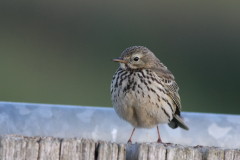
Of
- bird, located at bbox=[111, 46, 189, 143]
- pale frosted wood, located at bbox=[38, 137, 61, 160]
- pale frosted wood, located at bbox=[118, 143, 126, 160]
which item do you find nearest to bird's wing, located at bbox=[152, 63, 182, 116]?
bird, located at bbox=[111, 46, 189, 143]

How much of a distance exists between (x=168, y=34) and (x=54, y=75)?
388 cm

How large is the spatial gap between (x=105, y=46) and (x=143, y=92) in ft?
28.0

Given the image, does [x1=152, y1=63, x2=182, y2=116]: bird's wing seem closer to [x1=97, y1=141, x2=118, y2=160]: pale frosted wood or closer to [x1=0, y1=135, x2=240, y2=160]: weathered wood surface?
[x1=0, y1=135, x2=240, y2=160]: weathered wood surface

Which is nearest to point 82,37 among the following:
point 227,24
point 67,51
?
point 67,51

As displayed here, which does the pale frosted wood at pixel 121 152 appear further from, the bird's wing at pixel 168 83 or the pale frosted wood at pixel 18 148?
the bird's wing at pixel 168 83

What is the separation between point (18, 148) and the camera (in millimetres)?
3627

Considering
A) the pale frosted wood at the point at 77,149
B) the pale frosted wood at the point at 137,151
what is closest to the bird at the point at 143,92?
the pale frosted wood at the point at 137,151

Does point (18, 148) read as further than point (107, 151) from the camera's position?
No

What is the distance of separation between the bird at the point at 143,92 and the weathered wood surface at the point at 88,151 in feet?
9.93

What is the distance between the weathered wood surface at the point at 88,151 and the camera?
3631 millimetres

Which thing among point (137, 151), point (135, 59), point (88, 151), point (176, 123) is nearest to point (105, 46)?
point (176, 123)

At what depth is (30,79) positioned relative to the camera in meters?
15.6

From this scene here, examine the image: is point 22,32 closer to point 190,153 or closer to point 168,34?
point 168,34

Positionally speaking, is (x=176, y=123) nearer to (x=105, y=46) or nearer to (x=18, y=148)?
(x=18, y=148)
